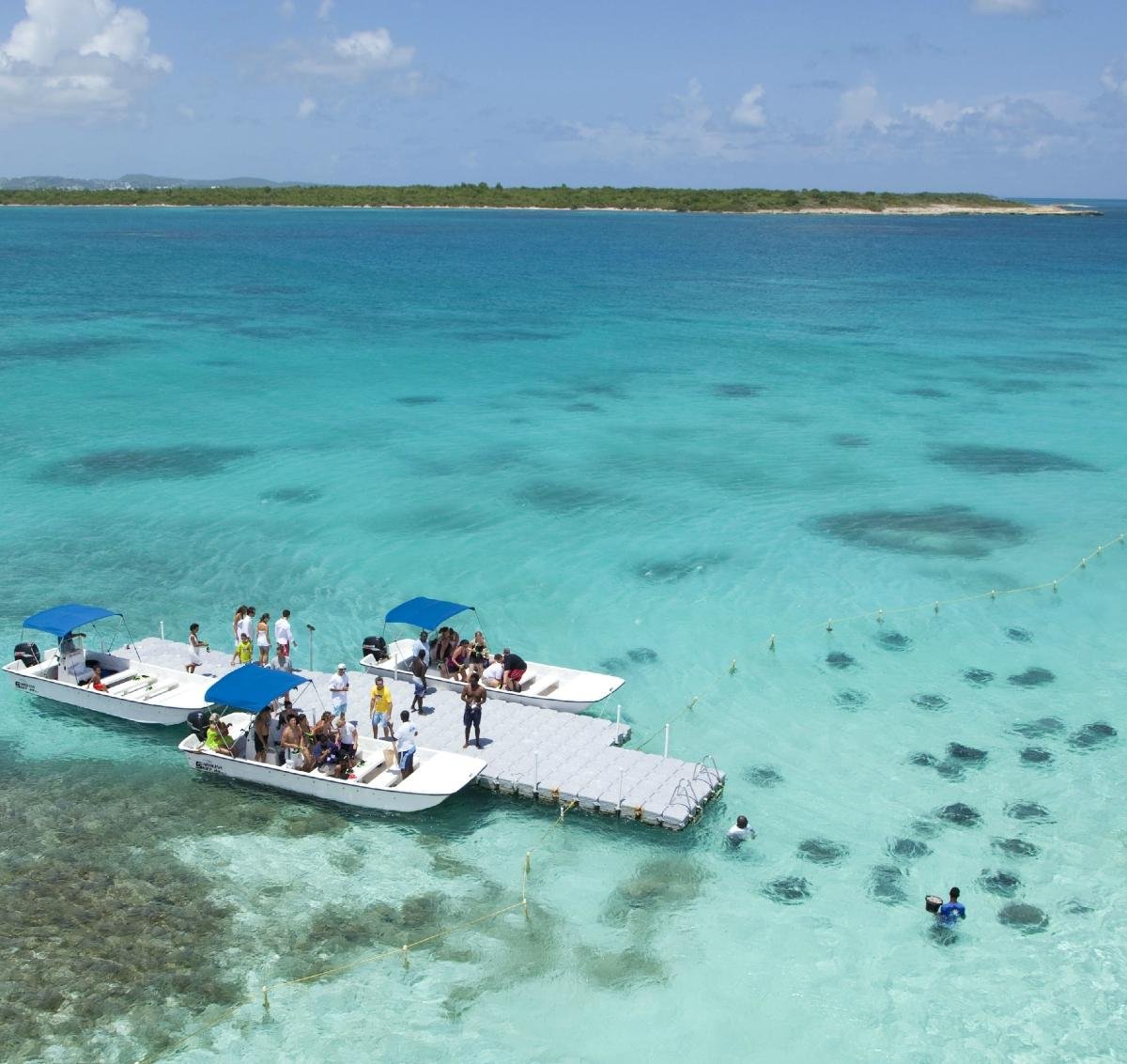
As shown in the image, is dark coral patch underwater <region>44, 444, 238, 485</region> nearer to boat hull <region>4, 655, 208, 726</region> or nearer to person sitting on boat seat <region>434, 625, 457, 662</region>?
boat hull <region>4, 655, 208, 726</region>

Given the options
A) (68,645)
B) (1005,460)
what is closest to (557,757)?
(68,645)

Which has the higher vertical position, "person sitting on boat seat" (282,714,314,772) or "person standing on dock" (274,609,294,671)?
"person standing on dock" (274,609,294,671)

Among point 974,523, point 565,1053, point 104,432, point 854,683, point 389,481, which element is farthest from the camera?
point 104,432

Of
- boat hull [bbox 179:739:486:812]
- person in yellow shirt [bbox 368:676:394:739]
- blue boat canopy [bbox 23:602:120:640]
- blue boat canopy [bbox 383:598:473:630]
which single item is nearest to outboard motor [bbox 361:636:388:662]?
blue boat canopy [bbox 383:598:473:630]

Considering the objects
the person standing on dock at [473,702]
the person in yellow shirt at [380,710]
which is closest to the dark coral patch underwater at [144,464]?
the person in yellow shirt at [380,710]

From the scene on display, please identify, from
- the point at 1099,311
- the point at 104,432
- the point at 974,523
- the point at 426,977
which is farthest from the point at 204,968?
the point at 1099,311

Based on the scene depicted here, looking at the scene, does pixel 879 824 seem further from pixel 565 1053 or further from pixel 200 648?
pixel 200 648

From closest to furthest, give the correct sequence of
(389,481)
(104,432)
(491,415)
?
(389,481) < (104,432) < (491,415)
